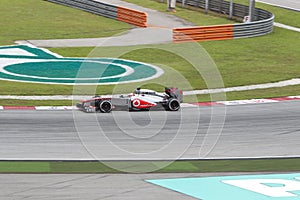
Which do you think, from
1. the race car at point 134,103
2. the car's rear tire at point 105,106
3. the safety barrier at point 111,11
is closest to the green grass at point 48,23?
the safety barrier at point 111,11

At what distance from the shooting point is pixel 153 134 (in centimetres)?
2745

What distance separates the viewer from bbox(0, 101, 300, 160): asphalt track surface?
25.1 meters

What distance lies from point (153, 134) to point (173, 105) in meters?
3.53

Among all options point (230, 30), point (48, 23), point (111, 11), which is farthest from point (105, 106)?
point (111, 11)

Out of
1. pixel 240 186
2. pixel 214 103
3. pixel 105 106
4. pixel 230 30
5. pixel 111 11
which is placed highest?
pixel 111 11

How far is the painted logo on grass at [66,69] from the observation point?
3769 centimetres

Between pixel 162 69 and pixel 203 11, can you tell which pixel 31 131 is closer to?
pixel 162 69

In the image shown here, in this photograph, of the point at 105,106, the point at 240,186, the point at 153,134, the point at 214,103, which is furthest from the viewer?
the point at 214,103

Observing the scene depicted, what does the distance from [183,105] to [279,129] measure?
501 cm

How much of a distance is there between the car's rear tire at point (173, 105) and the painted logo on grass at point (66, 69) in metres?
6.82

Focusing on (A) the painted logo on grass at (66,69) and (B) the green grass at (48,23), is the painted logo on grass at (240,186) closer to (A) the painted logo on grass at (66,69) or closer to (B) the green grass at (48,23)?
(A) the painted logo on grass at (66,69)

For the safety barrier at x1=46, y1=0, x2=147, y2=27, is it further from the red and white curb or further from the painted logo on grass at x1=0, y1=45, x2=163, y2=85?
the red and white curb

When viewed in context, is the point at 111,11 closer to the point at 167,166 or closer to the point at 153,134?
the point at 153,134

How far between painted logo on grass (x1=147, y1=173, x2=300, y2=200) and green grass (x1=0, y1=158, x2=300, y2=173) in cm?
89
